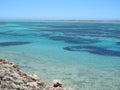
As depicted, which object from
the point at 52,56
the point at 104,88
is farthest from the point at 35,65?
the point at 104,88

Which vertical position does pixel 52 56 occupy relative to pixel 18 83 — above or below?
below

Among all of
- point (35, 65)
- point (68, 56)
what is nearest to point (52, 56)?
point (68, 56)

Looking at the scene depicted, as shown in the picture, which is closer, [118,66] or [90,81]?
[90,81]

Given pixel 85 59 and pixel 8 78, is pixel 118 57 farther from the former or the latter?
pixel 8 78

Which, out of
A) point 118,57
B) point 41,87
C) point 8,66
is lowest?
point 118,57

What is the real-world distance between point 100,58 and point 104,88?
42.3 ft

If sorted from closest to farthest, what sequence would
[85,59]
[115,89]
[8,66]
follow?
[8,66] → [115,89] → [85,59]

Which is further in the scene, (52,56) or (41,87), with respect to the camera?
(52,56)

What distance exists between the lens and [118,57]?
108 feet

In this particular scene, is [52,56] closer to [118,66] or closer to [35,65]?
[35,65]

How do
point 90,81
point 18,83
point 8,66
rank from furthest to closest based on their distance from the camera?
1. point 90,81
2. point 8,66
3. point 18,83

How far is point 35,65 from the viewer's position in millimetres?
26281

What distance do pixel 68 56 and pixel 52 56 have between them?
2.00 m

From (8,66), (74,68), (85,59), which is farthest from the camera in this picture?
(85,59)
